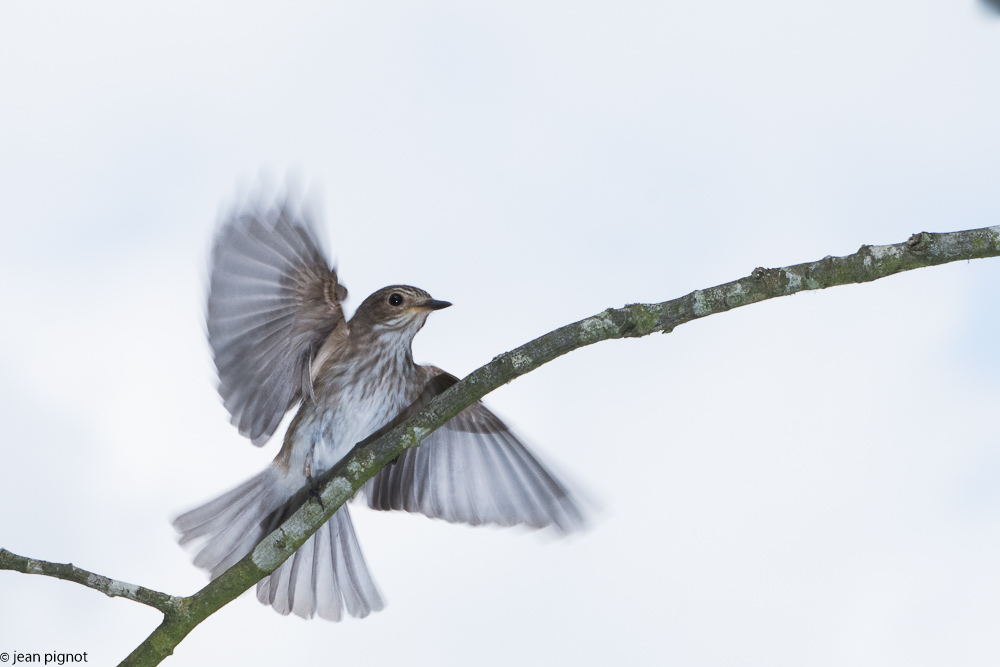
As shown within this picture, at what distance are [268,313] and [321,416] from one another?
611mm

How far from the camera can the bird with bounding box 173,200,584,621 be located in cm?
438

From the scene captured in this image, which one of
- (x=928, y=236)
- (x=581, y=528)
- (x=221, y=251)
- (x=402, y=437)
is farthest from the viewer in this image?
(x=581, y=528)

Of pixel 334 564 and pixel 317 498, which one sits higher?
pixel 317 498

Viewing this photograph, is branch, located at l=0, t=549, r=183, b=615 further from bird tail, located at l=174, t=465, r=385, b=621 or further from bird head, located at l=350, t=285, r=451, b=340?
bird head, located at l=350, t=285, r=451, b=340

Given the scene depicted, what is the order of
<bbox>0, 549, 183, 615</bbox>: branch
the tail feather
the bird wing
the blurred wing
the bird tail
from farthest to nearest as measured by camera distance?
the tail feather, the bird tail, the bird wing, the blurred wing, <bbox>0, 549, 183, 615</bbox>: branch

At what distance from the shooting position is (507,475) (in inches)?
190

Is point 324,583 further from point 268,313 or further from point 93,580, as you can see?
point 93,580

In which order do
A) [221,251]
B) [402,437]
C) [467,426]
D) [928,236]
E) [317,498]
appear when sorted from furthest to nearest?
[467,426], [221,251], [317,498], [402,437], [928,236]

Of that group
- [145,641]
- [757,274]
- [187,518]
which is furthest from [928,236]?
[187,518]

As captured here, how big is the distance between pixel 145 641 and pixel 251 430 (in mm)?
1301

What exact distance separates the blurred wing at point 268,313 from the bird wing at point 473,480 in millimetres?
656

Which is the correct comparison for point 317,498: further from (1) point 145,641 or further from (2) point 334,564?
(2) point 334,564

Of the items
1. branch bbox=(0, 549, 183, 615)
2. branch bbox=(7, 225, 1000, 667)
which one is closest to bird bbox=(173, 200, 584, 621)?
branch bbox=(7, 225, 1000, 667)

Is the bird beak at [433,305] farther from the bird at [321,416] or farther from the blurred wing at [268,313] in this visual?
the blurred wing at [268,313]
